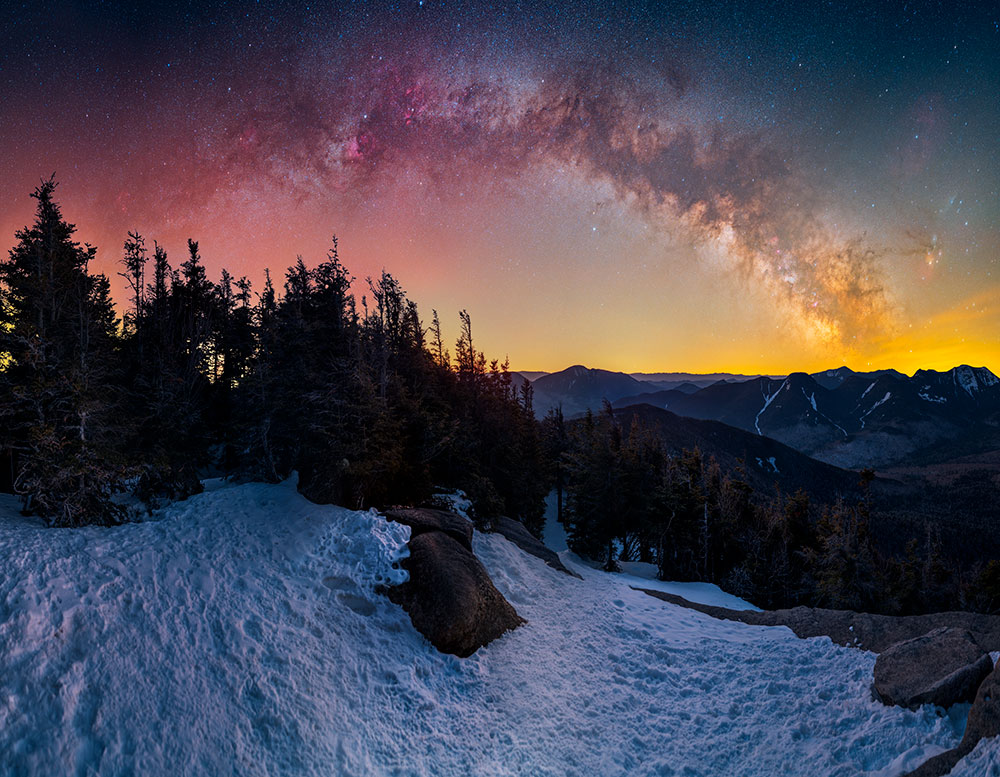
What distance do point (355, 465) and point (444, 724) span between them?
Answer: 8595mm

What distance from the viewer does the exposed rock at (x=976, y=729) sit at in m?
5.30

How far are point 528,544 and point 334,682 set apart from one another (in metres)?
12.3

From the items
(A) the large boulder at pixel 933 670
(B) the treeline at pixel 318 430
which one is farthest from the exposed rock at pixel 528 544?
(A) the large boulder at pixel 933 670

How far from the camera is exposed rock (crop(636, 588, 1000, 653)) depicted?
29.7 feet

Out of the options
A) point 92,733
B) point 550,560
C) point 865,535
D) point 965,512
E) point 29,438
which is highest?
point 29,438

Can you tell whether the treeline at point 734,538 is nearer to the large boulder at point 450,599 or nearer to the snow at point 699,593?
the snow at point 699,593

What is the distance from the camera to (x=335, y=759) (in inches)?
270

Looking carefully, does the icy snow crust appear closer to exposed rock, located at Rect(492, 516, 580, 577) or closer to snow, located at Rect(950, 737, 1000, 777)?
snow, located at Rect(950, 737, 1000, 777)

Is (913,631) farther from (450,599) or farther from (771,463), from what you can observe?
(771,463)

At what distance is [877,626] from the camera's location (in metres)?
10.2

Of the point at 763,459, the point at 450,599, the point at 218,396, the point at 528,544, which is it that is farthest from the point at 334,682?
the point at 763,459

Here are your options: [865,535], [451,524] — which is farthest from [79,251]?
[865,535]

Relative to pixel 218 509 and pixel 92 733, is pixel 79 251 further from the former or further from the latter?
pixel 92 733

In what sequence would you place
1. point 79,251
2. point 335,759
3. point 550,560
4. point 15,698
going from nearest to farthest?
point 15,698 < point 335,759 < point 550,560 < point 79,251
